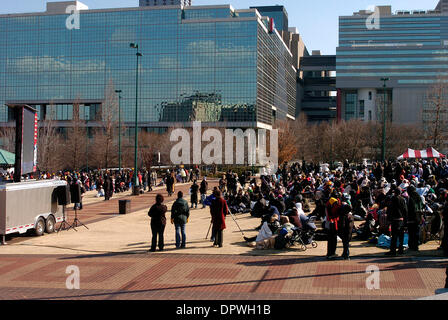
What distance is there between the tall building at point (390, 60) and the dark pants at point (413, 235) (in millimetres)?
122936

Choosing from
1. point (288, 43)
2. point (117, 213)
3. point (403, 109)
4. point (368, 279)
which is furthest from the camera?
point (288, 43)

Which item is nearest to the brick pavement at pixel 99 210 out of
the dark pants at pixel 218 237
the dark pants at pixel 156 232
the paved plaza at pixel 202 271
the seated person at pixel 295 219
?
the paved plaza at pixel 202 271

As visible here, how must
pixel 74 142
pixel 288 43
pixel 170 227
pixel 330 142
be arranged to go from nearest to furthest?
pixel 170 227 < pixel 74 142 < pixel 330 142 < pixel 288 43

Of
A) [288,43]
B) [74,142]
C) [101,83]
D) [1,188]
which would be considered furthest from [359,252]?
[288,43]

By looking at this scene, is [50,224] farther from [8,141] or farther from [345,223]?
[8,141]

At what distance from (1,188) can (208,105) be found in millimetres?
87922

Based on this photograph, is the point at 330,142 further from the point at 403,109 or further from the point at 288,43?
the point at 288,43

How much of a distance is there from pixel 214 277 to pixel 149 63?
97924 millimetres

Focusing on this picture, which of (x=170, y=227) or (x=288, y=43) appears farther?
(x=288, y=43)

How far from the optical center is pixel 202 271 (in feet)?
38.0

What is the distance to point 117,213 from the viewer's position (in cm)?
2381

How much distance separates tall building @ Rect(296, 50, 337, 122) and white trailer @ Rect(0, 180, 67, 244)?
524 ft

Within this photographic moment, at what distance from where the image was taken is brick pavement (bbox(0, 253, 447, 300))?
9578 mm

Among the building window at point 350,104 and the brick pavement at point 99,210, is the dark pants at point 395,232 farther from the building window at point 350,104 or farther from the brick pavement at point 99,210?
the building window at point 350,104
